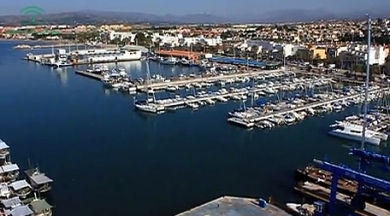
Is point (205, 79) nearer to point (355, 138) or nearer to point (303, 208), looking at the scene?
point (355, 138)

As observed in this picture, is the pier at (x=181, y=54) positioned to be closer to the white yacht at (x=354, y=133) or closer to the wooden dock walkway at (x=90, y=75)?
the wooden dock walkway at (x=90, y=75)

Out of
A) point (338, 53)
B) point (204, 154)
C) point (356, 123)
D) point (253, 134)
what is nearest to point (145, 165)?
point (204, 154)

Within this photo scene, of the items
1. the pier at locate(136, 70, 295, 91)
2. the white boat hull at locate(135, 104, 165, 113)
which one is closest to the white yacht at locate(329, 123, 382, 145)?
the white boat hull at locate(135, 104, 165, 113)

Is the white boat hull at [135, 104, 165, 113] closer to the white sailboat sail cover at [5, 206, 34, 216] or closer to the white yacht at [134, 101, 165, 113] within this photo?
the white yacht at [134, 101, 165, 113]

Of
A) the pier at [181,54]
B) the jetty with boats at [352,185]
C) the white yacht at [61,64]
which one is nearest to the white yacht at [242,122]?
the jetty with boats at [352,185]

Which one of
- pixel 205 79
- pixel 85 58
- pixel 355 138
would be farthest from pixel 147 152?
pixel 85 58
